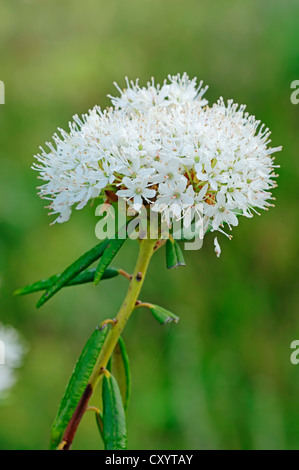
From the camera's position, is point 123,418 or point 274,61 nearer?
point 123,418

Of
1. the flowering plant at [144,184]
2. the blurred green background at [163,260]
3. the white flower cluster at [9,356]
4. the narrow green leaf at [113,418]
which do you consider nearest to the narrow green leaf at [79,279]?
the flowering plant at [144,184]

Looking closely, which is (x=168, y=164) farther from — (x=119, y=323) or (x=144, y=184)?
(x=119, y=323)

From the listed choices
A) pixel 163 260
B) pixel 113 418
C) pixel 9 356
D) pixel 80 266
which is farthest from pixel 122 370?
pixel 163 260

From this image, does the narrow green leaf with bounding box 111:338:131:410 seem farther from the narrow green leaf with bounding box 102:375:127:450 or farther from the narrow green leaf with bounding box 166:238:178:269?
the narrow green leaf with bounding box 166:238:178:269

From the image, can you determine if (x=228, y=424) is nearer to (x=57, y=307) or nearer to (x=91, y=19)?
(x=57, y=307)

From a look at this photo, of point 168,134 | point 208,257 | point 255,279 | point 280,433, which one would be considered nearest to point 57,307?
point 208,257

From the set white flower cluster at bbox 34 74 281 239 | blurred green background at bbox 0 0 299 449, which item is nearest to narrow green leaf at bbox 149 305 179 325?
white flower cluster at bbox 34 74 281 239

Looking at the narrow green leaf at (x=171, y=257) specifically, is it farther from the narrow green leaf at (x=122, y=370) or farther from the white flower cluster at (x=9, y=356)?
the white flower cluster at (x=9, y=356)

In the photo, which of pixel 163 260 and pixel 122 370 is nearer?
pixel 122 370
